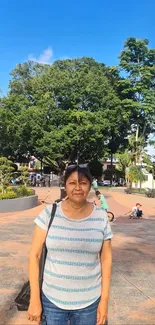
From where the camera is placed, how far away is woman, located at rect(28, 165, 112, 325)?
2178mm

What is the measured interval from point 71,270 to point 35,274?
210 mm

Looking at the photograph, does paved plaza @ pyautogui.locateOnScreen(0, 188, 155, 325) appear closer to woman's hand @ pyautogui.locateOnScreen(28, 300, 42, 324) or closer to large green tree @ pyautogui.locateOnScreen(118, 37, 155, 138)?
woman's hand @ pyautogui.locateOnScreen(28, 300, 42, 324)

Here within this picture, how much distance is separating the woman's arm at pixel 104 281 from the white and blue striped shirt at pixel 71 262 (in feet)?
0.12

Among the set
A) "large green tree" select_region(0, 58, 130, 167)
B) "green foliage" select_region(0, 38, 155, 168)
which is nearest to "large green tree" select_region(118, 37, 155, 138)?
"green foliage" select_region(0, 38, 155, 168)

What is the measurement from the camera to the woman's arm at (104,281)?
2.23 meters

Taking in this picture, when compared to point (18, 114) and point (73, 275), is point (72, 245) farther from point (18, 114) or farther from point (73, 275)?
point (18, 114)

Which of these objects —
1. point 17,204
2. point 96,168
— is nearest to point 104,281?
point 17,204

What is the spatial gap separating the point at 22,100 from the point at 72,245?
3679 cm

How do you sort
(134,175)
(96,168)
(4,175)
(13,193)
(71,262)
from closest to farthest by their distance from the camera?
(71,262) → (13,193) → (4,175) → (134,175) → (96,168)

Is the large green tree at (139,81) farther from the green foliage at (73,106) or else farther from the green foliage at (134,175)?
the green foliage at (134,175)

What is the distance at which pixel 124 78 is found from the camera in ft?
145

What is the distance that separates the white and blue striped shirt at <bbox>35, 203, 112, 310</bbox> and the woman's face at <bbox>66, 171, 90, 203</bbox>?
0.14 metres

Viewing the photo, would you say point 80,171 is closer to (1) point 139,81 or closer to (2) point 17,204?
(2) point 17,204

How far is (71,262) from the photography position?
7.15 feet
